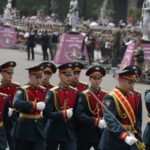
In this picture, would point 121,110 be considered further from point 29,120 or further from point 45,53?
point 45,53

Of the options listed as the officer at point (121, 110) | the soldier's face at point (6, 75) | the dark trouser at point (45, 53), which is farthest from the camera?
the dark trouser at point (45, 53)

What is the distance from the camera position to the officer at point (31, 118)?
10.2 metres

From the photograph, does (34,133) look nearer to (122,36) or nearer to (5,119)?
(5,119)

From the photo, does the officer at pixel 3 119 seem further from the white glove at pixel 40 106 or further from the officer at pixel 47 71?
the officer at pixel 47 71

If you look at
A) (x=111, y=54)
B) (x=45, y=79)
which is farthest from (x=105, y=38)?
(x=45, y=79)

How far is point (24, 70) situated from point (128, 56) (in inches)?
169

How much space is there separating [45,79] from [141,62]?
13.3 metres

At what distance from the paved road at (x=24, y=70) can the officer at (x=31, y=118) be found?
6.35 metres

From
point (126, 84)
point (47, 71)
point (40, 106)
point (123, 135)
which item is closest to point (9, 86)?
point (47, 71)

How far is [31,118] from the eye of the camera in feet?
33.7

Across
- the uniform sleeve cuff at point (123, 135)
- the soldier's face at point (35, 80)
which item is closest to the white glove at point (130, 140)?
the uniform sleeve cuff at point (123, 135)

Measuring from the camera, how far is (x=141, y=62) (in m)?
24.4

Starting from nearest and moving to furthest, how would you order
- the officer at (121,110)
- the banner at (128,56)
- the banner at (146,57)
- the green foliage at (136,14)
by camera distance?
1. the officer at (121,110)
2. the banner at (146,57)
3. the banner at (128,56)
4. the green foliage at (136,14)

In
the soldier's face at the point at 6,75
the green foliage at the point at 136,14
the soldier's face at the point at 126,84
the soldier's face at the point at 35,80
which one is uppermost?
the soldier's face at the point at 126,84
